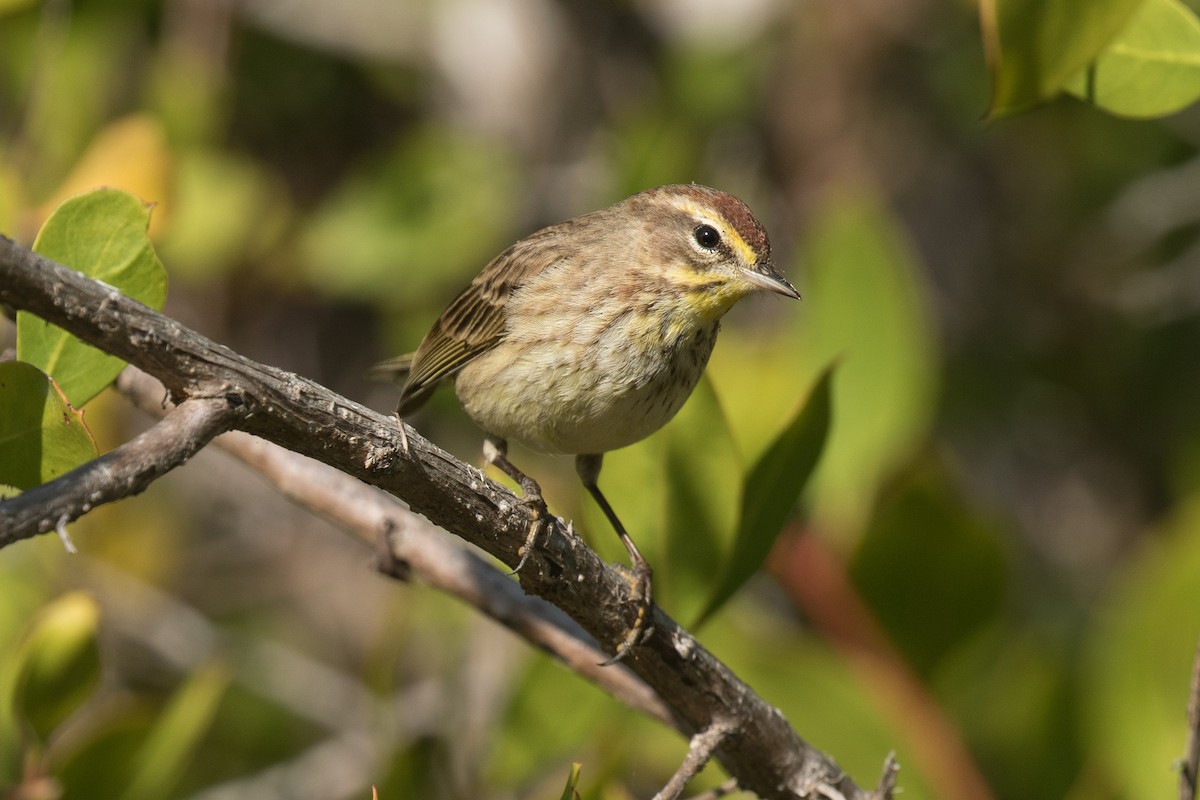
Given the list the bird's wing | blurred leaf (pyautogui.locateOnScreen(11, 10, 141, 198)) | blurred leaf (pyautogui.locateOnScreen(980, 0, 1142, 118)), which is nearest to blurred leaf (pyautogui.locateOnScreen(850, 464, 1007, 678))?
the bird's wing

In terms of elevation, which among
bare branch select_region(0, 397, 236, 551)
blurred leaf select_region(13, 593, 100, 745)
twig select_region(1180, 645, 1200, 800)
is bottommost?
blurred leaf select_region(13, 593, 100, 745)

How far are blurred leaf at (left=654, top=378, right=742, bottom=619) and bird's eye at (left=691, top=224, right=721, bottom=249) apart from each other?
0.65 metres

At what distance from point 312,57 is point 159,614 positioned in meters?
2.87

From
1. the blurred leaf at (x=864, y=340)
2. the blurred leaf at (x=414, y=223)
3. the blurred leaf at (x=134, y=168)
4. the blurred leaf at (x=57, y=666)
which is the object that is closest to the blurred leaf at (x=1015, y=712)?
the blurred leaf at (x=864, y=340)

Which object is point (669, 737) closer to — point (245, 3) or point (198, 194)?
point (198, 194)

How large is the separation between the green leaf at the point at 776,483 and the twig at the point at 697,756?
36cm

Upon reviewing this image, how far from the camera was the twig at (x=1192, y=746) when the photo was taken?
2566 millimetres

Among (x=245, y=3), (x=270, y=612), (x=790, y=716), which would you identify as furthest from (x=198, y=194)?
(x=790, y=716)

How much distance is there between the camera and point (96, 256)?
7.77 feet

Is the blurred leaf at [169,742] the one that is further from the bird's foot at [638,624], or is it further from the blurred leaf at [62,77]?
the blurred leaf at [62,77]

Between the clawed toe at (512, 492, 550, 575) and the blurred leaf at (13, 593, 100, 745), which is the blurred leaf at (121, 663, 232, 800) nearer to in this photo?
the blurred leaf at (13, 593, 100, 745)

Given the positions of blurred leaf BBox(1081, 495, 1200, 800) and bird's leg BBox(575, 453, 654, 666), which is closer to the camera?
bird's leg BBox(575, 453, 654, 666)

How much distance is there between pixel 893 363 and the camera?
13.1ft

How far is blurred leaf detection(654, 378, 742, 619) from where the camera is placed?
3027 mm
